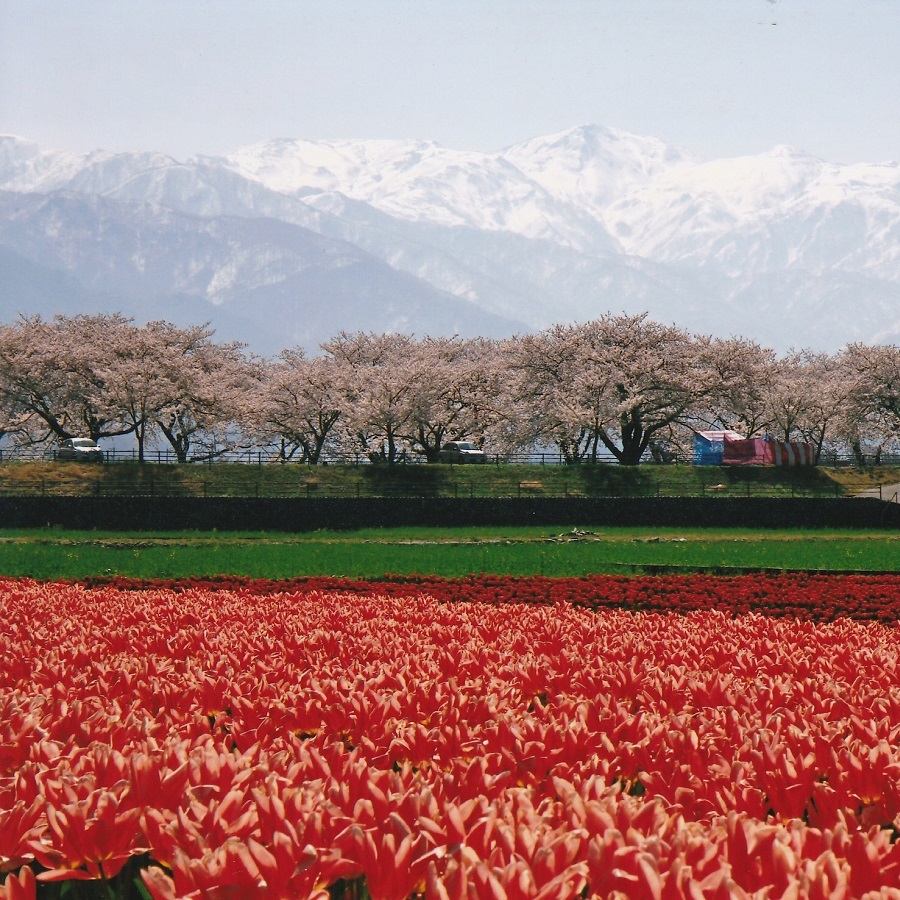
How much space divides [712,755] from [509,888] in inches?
80.3

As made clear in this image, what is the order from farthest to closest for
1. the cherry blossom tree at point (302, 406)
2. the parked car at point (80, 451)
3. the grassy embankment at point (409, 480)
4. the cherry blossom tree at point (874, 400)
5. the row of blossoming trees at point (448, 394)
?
the cherry blossom tree at point (874, 400)
the cherry blossom tree at point (302, 406)
the row of blossoming trees at point (448, 394)
the parked car at point (80, 451)
the grassy embankment at point (409, 480)

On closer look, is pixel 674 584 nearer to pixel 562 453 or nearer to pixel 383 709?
pixel 383 709

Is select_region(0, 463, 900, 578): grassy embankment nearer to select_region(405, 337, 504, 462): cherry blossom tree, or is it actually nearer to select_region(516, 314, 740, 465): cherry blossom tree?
select_region(516, 314, 740, 465): cherry blossom tree

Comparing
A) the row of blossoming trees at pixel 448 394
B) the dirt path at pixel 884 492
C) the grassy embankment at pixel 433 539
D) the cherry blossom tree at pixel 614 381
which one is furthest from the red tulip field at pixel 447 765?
the row of blossoming trees at pixel 448 394

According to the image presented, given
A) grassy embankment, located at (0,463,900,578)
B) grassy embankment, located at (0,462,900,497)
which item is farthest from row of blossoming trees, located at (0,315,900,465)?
grassy embankment, located at (0,463,900,578)

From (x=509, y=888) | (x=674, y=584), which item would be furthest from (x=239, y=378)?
(x=509, y=888)

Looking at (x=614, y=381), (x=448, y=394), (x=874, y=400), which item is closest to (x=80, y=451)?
(x=448, y=394)

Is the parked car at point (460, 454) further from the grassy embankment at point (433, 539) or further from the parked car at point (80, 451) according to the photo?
the parked car at point (80, 451)

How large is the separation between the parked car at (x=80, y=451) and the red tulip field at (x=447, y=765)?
52.0 m

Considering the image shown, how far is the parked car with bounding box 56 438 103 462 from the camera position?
58.4 meters

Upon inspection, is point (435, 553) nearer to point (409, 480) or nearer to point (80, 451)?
point (409, 480)

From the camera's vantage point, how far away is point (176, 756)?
4.28m

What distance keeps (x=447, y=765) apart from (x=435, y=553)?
21.9 metres

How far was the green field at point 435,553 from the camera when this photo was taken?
71.9 feet
